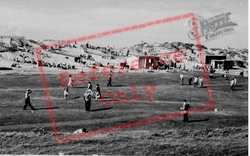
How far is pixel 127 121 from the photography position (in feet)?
40.6

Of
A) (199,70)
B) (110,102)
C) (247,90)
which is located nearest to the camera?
(247,90)

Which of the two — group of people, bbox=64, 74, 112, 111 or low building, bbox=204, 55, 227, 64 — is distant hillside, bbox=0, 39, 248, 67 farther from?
group of people, bbox=64, 74, 112, 111

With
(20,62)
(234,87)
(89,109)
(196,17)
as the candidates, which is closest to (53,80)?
(89,109)

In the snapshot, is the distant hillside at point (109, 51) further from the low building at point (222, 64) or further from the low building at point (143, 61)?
the low building at point (222, 64)

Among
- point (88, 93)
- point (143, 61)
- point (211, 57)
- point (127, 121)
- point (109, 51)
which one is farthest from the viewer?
point (143, 61)

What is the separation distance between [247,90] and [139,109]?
4020mm

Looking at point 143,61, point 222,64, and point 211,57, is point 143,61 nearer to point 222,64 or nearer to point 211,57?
point 222,64

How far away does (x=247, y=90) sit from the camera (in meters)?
12.7

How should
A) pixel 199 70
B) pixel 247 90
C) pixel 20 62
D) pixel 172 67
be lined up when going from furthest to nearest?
pixel 172 67 < pixel 20 62 < pixel 199 70 < pixel 247 90

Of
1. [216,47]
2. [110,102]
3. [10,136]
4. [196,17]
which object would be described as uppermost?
[196,17]

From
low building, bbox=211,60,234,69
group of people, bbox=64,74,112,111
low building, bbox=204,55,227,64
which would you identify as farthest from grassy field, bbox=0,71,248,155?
low building, bbox=211,60,234,69

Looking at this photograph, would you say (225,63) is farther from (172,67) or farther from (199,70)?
(172,67)

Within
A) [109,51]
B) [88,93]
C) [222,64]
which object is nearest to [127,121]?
[88,93]

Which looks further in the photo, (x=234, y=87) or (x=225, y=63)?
(x=225, y=63)
